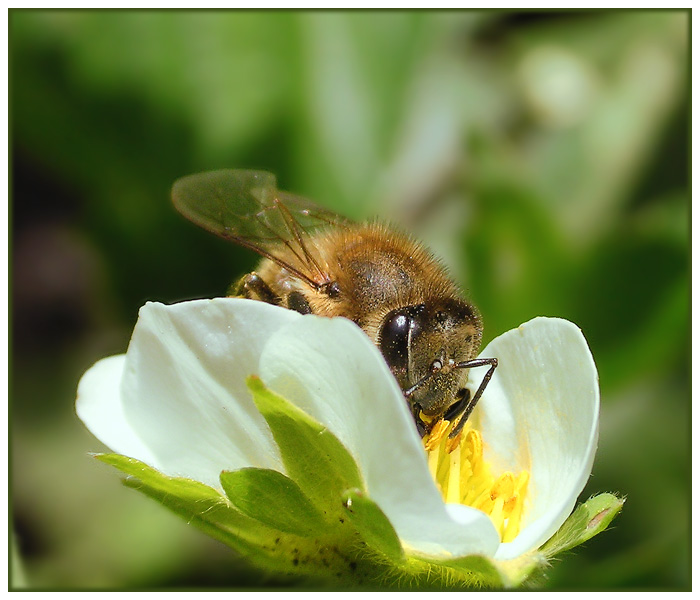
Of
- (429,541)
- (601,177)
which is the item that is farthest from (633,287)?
(429,541)

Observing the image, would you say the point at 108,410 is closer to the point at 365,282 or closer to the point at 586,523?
the point at 365,282

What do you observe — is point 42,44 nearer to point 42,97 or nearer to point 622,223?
point 42,97

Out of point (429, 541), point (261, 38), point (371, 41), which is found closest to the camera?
point (429, 541)

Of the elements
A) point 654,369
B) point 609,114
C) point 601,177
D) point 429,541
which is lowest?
point 654,369

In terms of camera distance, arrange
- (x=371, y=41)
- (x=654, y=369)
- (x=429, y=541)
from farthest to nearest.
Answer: (x=371, y=41)
(x=654, y=369)
(x=429, y=541)

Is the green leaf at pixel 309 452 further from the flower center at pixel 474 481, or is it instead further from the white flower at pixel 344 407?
the flower center at pixel 474 481

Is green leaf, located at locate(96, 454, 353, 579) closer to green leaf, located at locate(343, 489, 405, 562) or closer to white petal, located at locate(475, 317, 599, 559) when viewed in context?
green leaf, located at locate(343, 489, 405, 562)

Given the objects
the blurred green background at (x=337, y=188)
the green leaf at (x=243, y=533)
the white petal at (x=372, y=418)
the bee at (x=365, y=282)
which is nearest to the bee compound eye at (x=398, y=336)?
the bee at (x=365, y=282)
